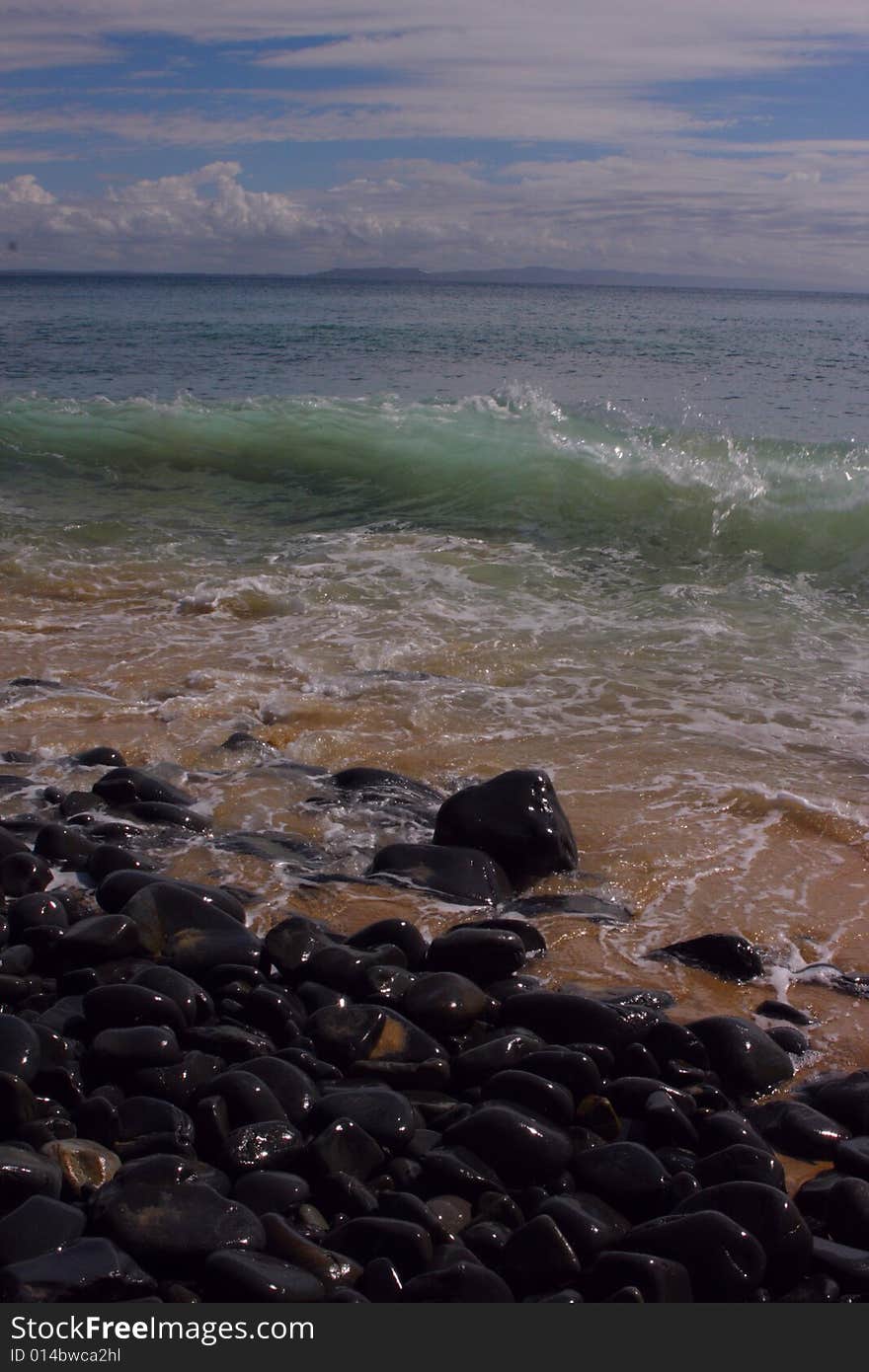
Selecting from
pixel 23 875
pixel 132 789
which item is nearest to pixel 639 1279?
pixel 23 875

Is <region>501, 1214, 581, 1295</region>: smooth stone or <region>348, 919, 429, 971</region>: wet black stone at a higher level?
<region>348, 919, 429, 971</region>: wet black stone

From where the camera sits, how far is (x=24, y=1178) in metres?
2.94

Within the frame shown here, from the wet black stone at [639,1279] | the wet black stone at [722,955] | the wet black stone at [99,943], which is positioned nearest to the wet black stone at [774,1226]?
the wet black stone at [639,1279]

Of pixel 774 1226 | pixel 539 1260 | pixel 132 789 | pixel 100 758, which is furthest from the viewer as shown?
pixel 100 758

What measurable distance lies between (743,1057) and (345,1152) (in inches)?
54.0

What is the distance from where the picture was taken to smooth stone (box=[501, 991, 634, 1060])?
3885 millimetres

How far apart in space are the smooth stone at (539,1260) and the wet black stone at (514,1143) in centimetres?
31

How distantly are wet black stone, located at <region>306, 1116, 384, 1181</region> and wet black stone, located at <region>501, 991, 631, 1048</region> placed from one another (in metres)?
0.83

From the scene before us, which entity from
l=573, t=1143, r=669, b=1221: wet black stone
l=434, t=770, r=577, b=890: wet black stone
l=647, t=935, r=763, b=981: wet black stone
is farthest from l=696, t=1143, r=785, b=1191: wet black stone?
l=434, t=770, r=577, b=890: wet black stone

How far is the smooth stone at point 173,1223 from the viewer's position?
2.81m

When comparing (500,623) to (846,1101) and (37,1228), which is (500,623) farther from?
(37,1228)

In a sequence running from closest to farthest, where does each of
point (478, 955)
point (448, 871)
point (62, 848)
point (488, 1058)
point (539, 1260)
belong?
1. point (539, 1260)
2. point (488, 1058)
3. point (478, 955)
4. point (62, 848)
5. point (448, 871)

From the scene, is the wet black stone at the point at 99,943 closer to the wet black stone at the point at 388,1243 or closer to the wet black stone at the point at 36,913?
the wet black stone at the point at 36,913

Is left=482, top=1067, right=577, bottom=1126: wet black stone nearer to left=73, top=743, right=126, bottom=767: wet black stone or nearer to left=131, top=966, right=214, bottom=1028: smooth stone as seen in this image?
left=131, top=966, right=214, bottom=1028: smooth stone
